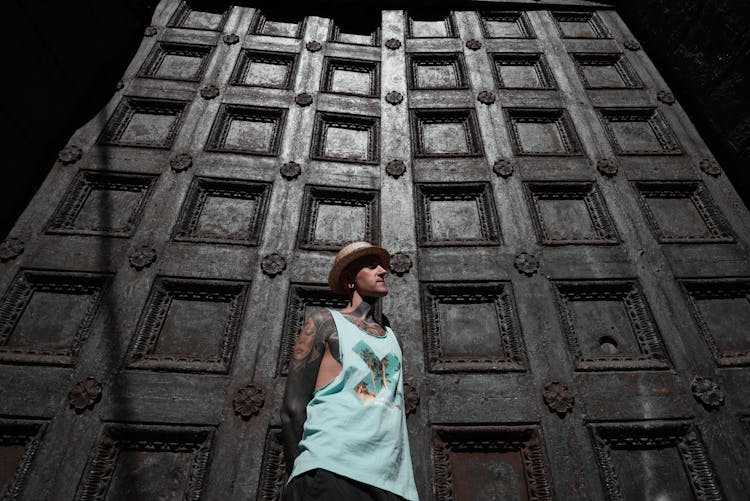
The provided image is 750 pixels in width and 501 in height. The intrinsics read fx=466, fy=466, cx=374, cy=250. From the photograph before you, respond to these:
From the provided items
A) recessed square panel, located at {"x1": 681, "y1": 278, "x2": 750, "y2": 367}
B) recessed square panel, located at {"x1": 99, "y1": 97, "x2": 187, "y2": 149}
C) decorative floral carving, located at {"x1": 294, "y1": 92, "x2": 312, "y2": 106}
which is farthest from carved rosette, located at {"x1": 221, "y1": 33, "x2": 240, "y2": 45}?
recessed square panel, located at {"x1": 681, "y1": 278, "x2": 750, "y2": 367}

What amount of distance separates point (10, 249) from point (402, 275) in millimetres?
4006

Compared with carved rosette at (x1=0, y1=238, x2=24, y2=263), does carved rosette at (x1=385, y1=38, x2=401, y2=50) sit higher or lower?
higher

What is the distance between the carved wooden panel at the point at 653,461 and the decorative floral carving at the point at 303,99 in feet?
17.2

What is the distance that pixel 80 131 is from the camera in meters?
5.88

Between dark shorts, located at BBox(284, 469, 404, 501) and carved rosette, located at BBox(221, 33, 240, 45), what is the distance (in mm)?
6908

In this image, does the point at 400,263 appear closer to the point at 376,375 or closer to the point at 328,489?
the point at 376,375

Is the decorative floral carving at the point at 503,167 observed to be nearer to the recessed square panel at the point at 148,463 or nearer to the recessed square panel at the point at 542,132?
the recessed square panel at the point at 542,132

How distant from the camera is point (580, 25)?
838 centimetres

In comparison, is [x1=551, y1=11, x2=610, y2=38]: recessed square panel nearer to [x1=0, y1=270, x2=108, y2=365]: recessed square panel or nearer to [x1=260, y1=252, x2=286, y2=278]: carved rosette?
[x1=260, y1=252, x2=286, y2=278]: carved rosette

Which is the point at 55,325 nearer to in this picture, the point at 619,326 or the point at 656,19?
the point at 619,326

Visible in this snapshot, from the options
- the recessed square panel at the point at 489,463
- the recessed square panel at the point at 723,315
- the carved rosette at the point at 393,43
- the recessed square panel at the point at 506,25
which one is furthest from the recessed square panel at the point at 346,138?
the recessed square panel at the point at 723,315

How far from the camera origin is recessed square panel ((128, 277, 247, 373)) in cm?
423

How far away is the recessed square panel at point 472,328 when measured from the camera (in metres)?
4.38

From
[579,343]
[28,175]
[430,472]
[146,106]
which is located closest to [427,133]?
[579,343]
